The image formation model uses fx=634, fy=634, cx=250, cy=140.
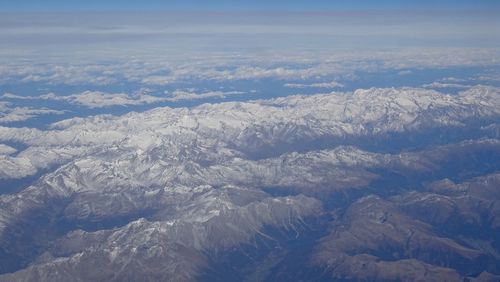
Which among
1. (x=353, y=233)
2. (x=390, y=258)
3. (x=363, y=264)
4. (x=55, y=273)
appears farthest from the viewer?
(x=353, y=233)

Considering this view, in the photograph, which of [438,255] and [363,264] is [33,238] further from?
[438,255]

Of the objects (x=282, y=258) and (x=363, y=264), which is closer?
(x=363, y=264)

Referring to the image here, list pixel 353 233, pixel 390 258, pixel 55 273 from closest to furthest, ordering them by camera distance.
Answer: pixel 55 273, pixel 390 258, pixel 353 233

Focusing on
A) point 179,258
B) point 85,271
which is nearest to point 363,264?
point 179,258

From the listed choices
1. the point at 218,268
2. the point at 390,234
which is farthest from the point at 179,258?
the point at 390,234

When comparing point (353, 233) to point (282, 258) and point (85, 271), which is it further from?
point (85, 271)

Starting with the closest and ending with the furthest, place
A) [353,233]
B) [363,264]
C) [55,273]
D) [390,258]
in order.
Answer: [55,273], [363,264], [390,258], [353,233]

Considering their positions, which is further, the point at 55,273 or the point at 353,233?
the point at 353,233
